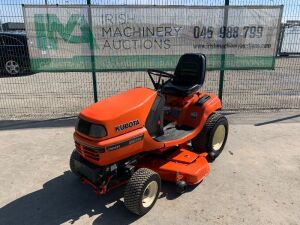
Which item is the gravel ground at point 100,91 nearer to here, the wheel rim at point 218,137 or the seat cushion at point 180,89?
the wheel rim at point 218,137

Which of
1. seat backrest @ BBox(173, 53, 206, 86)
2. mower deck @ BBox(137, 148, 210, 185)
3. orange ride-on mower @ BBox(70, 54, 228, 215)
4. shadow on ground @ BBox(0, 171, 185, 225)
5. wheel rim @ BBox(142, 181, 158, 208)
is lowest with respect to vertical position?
shadow on ground @ BBox(0, 171, 185, 225)

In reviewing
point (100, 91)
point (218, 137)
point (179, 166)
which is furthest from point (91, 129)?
point (100, 91)

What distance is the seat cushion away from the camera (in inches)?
161

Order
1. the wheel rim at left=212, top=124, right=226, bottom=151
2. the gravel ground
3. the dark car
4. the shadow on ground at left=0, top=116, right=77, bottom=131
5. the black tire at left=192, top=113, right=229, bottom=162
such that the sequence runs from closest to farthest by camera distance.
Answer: the black tire at left=192, top=113, right=229, bottom=162 → the wheel rim at left=212, top=124, right=226, bottom=151 → the shadow on ground at left=0, top=116, right=77, bottom=131 → the dark car → the gravel ground

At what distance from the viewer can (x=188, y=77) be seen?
4410 millimetres

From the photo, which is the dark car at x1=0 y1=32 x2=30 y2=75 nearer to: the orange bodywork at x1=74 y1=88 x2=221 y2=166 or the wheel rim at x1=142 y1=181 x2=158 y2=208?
the orange bodywork at x1=74 y1=88 x2=221 y2=166

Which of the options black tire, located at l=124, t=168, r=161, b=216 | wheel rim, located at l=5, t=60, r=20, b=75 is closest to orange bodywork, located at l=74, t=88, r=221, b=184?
black tire, located at l=124, t=168, r=161, b=216

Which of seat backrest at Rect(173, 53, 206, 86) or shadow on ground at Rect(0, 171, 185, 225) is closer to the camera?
shadow on ground at Rect(0, 171, 185, 225)

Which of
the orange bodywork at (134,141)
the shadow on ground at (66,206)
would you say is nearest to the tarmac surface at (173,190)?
the shadow on ground at (66,206)

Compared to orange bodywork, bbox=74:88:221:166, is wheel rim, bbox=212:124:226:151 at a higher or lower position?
lower

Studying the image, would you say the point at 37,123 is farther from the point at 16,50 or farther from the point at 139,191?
the point at 139,191

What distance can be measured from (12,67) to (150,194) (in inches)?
234

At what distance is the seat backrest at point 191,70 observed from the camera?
4242 millimetres

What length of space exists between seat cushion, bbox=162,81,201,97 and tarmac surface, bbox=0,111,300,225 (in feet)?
3.56
